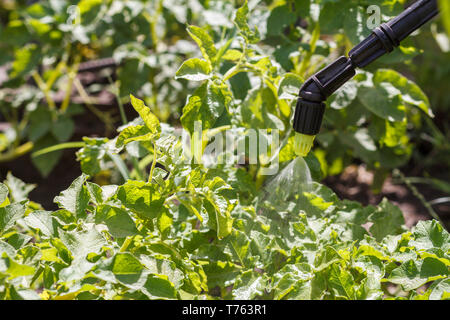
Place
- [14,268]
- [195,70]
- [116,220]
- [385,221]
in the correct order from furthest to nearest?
[385,221] < [195,70] < [116,220] < [14,268]

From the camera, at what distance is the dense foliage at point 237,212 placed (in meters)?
0.73

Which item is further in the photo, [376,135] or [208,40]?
[376,135]

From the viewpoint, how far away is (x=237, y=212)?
100 cm

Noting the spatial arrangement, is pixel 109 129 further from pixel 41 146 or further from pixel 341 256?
pixel 341 256

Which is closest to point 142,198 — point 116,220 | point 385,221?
point 116,220

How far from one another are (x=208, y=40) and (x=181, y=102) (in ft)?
3.46

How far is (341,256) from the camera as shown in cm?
80

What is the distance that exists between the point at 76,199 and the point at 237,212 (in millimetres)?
340

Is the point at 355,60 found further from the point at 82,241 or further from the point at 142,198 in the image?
the point at 82,241

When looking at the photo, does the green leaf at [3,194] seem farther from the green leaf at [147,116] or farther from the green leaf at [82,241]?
the green leaf at [147,116]

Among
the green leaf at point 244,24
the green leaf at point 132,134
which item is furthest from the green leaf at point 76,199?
the green leaf at point 244,24

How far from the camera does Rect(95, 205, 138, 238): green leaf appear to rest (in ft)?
2.43

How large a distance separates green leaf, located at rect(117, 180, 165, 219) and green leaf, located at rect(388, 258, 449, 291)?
0.41 meters
